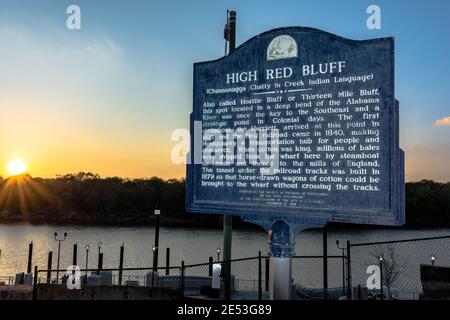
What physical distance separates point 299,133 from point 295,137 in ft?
0.36

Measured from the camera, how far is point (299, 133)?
27.1ft

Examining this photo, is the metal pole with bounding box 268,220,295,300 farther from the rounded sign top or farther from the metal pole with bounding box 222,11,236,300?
the rounded sign top

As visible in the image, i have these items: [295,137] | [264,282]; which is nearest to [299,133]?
[295,137]

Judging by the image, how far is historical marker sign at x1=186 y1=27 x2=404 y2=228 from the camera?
7.54 m

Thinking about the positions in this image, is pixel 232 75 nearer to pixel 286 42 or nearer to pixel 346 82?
pixel 286 42

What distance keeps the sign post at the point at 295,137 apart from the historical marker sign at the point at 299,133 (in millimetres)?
18

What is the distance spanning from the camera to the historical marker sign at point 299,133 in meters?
7.54

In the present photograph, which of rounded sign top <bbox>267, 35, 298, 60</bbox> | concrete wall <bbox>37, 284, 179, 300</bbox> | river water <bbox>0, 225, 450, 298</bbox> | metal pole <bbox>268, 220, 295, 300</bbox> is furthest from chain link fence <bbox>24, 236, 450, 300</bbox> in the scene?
rounded sign top <bbox>267, 35, 298, 60</bbox>

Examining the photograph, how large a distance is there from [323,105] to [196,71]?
318 cm

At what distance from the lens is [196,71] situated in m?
9.88

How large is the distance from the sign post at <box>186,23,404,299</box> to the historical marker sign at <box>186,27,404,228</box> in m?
0.02

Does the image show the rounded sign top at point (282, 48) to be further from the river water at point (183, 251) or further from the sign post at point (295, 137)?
the river water at point (183, 251)

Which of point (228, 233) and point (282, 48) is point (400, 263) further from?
point (282, 48)
